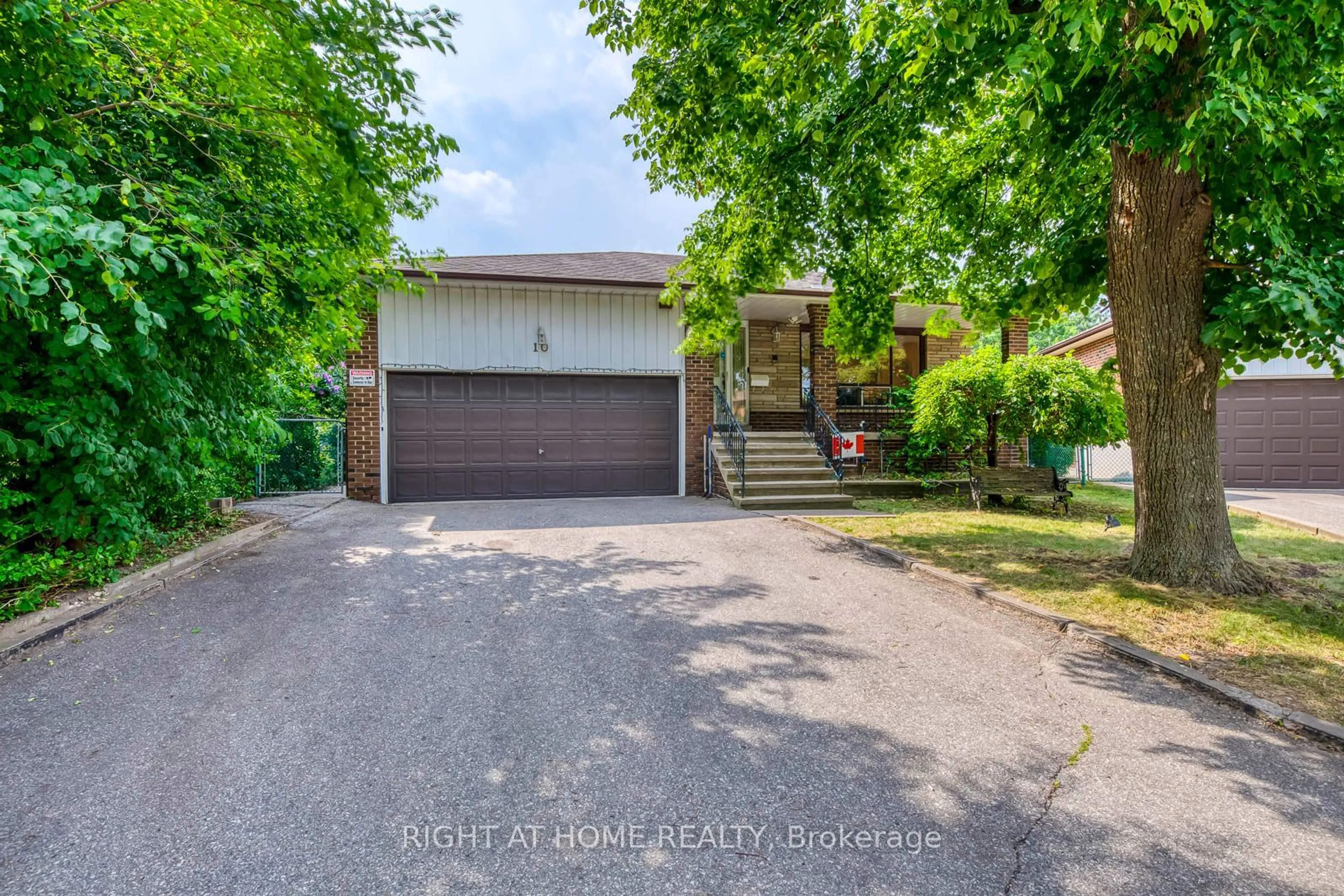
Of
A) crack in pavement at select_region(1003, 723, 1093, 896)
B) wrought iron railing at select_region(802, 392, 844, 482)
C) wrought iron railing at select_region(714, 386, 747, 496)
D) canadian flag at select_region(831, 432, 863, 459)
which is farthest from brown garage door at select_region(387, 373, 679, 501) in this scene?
crack in pavement at select_region(1003, 723, 1093, 896)

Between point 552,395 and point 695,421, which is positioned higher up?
point 552,395

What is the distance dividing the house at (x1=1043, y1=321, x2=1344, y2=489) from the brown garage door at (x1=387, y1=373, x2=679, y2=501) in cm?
1004

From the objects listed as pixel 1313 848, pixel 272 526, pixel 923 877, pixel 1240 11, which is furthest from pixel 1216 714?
pixel 272 526

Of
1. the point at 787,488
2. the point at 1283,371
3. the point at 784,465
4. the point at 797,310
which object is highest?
the point at 797,310

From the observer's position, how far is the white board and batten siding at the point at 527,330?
10.3 meters

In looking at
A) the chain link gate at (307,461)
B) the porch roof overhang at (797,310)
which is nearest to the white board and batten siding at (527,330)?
the porch roof overhang at (797,310)

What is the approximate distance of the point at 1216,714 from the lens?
2.97m

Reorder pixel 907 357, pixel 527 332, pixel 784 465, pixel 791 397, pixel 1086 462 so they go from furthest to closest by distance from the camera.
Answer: pixel 1086 462 → pixel 907 357 → pixel 791 397 → pixel 527 332 → pixel 784 465

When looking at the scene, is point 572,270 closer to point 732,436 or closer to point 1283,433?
point 732,436

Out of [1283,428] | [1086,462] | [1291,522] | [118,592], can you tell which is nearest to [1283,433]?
[1283,428]

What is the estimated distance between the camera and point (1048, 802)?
2.26 metres

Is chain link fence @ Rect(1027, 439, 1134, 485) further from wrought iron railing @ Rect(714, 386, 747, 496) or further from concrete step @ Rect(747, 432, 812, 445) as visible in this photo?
wrought iron railing @ Rect(714, 386, 747, 496)

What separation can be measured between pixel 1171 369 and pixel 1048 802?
4.17 m

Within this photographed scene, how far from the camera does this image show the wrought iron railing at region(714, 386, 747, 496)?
32.6ft
